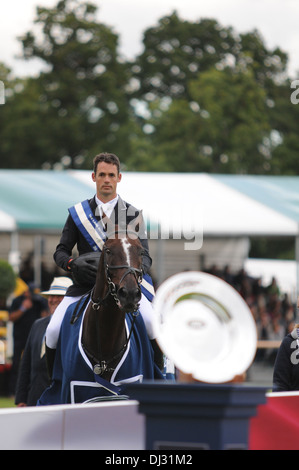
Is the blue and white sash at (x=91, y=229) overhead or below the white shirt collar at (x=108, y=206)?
below

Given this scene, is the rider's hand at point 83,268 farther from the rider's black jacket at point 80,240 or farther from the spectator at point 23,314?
the spectator at point 23,314

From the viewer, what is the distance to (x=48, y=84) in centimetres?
3853

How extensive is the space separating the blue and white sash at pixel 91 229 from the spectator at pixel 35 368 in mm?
2355

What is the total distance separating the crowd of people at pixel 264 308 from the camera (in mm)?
19625

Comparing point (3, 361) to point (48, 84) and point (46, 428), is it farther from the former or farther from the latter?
point (48, 84)

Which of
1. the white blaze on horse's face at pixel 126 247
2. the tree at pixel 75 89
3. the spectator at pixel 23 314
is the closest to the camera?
the white blaze on horse's face at pixel 126 247

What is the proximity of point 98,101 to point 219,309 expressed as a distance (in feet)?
119

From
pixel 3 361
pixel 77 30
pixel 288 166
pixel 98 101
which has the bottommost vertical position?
pixel 3 361

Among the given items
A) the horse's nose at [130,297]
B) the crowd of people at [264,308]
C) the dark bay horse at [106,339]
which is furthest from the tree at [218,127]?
the horse's nose at [130,297]

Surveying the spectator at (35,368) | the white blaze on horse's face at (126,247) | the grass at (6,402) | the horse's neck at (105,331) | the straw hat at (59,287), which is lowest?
the grass at (6,402)

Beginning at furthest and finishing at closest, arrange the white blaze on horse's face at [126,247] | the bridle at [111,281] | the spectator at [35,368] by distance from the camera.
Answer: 1. the spectator at [35,368]
2. the white blaze on horse's face at [126,247]
3. the bridle at [111,281]

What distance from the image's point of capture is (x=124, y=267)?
5.25 meters

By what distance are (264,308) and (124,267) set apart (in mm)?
14987
